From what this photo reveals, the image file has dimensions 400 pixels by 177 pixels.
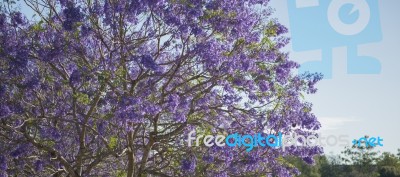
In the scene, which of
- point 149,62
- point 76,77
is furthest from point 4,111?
point 149,62

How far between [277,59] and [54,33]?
14.6 ft

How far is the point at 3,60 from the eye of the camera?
10.1 m

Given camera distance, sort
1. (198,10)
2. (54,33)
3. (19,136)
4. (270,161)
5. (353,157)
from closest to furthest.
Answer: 1. (198,10)
2. (54,33)
3. (270,161)
4. (19,136)
5. (353,157)

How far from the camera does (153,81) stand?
9.92 meters

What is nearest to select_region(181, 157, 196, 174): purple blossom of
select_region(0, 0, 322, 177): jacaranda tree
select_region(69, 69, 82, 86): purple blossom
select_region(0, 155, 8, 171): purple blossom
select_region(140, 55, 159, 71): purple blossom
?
select_region(0, 0, 322, 177): jacaranda tree

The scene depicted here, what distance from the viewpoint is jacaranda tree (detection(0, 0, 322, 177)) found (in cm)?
916

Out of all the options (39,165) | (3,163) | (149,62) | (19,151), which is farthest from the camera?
(39,165)

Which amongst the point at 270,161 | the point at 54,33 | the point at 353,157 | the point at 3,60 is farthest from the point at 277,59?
the point at 353,157

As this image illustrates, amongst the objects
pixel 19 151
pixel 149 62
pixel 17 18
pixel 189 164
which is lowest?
pixel 189 164

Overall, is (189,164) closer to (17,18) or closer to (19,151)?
(19,151)

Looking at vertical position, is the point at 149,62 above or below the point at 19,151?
above

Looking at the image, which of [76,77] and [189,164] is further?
[189,164]

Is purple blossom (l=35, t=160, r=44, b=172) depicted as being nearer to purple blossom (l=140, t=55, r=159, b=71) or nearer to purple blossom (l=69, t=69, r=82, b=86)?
purple blossom (l=69, t=69, r=82, b=86)

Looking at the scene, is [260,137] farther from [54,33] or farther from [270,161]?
[54,33]
